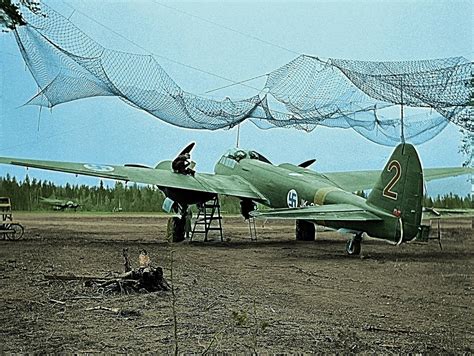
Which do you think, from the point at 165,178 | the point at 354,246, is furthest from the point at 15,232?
the point at 354,246

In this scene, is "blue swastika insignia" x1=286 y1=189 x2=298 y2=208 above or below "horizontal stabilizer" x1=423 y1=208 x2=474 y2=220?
above

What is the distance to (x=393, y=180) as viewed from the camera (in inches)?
331

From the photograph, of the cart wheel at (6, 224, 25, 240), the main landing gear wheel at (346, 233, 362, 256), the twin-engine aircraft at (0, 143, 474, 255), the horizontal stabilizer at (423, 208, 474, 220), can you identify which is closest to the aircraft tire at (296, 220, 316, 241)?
the twin-engine aircraft at (0, 143, 474, 255)

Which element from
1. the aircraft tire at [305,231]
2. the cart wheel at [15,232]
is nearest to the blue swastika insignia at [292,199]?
the aircraft tire at [305,231]

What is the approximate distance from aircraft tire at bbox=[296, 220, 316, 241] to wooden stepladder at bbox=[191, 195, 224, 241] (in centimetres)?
138

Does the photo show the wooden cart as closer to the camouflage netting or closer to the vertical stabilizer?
the camouflage netting

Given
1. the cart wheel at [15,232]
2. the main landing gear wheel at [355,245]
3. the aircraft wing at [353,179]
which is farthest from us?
the aircraft wing at [353,179]

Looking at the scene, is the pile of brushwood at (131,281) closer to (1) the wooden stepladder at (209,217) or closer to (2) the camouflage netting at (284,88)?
(2) the camouflage netting at (284,88)

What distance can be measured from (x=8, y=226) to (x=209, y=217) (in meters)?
4.71

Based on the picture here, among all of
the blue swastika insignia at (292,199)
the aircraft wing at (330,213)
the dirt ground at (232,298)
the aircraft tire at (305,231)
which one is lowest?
the dirt ground at (232,298)

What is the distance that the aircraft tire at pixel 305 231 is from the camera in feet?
36.8

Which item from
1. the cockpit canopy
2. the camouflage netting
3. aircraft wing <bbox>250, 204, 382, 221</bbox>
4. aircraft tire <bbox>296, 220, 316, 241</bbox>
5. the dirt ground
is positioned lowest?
the dirt ground

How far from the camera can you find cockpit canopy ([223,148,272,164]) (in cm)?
1191

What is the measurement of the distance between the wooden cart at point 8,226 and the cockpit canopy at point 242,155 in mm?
5260
